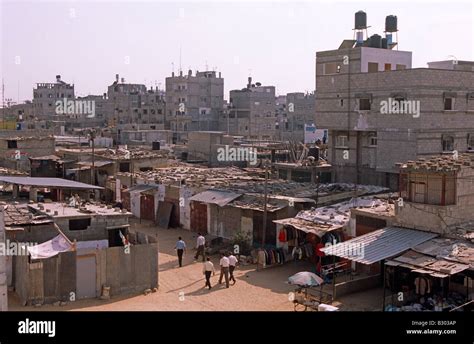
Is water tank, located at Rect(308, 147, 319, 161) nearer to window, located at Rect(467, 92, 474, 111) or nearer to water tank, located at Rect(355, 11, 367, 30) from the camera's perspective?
water tank, located at Rect(355, 11, 367, 30)

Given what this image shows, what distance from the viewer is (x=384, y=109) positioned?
2656cm

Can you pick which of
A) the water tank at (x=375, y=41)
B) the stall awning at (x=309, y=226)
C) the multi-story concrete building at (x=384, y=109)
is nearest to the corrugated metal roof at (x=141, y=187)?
the multi-story concrete building at (x=384, y=109)

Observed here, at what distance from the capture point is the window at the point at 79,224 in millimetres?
18016

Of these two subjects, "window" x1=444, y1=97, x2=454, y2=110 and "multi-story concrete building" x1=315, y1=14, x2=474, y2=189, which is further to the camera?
"window" x1=444, y1=97, x2=454, y2=110

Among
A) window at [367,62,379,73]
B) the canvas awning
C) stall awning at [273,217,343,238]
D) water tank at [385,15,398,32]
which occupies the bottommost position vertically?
the canvas awning

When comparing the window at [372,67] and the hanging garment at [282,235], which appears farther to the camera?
the window at [372,67]

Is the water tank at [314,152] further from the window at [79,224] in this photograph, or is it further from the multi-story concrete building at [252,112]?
the multi-story concrete building at [252,112]

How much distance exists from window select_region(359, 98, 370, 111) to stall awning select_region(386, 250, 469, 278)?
13.8 meters

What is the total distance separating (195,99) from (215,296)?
58537 mm

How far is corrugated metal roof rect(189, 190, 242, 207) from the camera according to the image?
2355 centimetres

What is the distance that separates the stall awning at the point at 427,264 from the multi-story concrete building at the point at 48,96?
7690 cm

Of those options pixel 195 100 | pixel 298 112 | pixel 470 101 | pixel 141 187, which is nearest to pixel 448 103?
pixel 470 101

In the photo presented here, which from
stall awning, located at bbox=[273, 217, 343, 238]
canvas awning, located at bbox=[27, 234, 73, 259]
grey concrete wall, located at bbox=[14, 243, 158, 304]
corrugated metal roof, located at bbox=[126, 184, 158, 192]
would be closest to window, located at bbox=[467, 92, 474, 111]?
stall awning, located at bbox=[273, 217, 343, 238]
